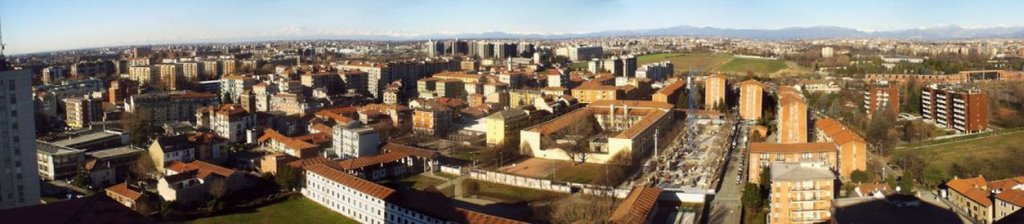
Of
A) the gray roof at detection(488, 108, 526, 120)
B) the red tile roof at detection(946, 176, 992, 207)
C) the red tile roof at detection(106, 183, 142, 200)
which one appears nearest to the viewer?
the red tile roof at detection(946, 176, 992, 207)

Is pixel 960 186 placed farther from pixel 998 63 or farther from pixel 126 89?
pixel 998 63

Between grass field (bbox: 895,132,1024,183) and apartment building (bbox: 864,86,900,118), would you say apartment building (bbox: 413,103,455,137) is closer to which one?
grass field (bbox: 895,132,1024,183)

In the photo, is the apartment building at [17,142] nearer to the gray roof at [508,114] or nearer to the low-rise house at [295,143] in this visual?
the low-rise house at [295,143]

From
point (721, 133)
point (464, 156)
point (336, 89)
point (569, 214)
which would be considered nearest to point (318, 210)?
point (569, 214)

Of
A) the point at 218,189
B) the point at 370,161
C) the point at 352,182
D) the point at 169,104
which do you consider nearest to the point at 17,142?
the point at 218,189

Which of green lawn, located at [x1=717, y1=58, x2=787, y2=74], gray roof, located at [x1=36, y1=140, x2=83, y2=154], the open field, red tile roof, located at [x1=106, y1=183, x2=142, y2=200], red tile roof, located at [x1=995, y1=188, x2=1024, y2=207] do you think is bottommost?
the open field

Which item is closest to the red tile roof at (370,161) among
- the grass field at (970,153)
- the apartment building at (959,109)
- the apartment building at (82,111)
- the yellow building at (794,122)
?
the yellow building at (794,122)

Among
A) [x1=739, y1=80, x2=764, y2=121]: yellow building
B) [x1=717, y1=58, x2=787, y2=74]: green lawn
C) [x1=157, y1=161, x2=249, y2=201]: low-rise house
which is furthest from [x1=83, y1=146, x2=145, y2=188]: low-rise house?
[x1=717, y1=58, x2=787, y2=74]: green lawn

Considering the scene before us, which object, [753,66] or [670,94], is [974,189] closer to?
[670,94]
